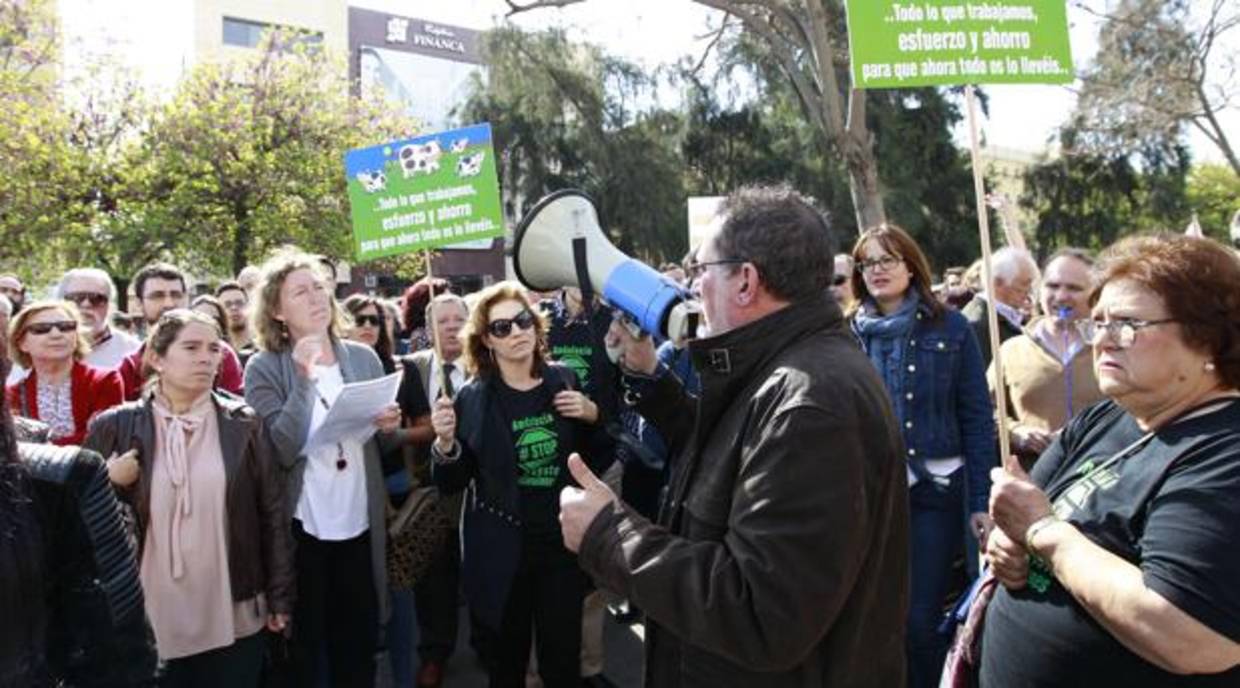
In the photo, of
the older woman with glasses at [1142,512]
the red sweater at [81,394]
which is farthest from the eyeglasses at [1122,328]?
the red sweater at [81,394]

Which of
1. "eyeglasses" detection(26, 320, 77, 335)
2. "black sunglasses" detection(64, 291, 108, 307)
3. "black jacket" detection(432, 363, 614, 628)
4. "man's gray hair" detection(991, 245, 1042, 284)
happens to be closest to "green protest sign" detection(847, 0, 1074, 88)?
"black jacket" detection(432, 363, 614, 628)

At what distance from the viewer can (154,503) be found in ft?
10.2

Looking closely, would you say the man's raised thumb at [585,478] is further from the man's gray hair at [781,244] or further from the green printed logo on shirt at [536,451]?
the green printed logo on shirt at [536,451]

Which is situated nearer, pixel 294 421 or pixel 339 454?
pixel 294 421

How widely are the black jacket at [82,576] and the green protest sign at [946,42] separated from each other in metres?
2.23

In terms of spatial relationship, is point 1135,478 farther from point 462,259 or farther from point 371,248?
point 462,259

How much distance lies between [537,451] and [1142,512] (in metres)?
2.32

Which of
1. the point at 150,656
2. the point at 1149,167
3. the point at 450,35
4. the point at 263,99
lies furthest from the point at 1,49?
the point at 450,35

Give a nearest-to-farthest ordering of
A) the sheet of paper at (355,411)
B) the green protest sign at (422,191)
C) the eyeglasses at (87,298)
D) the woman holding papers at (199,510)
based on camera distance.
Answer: the woman holding papers at (199,510), the sheet of paper at (355,411), the green protest sign at (422,191), the eyeglasses at (87,298)

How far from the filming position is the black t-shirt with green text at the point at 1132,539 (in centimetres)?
157

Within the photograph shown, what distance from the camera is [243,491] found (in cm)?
325

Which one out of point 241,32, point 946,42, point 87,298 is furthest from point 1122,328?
point 241,32

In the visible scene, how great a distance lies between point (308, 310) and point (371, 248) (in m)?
0.70

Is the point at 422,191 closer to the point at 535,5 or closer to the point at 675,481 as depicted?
the point at 675,481
